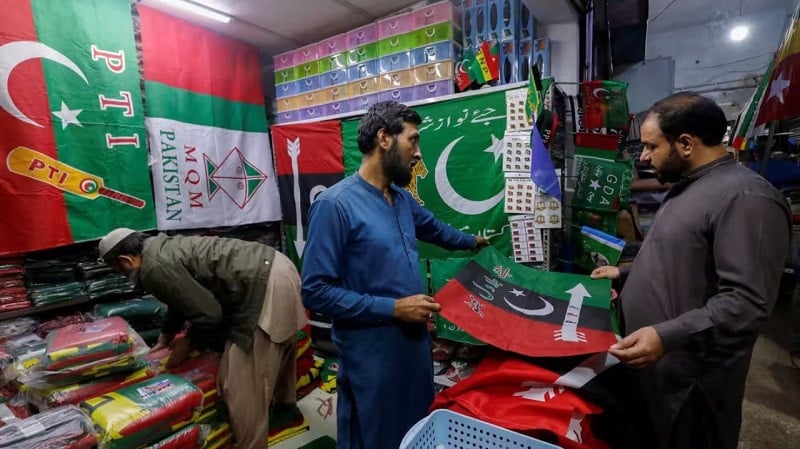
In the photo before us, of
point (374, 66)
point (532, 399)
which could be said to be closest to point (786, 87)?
point (532, 399)

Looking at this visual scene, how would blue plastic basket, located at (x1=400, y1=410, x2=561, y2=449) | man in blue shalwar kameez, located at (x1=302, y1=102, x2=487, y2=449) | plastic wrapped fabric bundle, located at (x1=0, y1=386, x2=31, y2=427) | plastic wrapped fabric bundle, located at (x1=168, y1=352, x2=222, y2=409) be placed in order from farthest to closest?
1. plastic wrapped fabric bundle, located at (x1=168, y1=352, x2=222, y2=409)
2. plastic wrapped fabric bundle, located at (x1=0, y1=386, x2=31, y2=427)
3. man in blue shalwar kameez, located at (x1=302, y1=102, x2=487, y2=449)
4. blue plastic basket, located at (x1=400, y1=410, x2=561, y2=449)

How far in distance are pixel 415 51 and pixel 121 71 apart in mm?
2271

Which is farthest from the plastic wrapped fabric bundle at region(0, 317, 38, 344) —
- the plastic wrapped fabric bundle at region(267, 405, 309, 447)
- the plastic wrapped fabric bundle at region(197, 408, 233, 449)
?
the plastic wrapped fabric bundle at region(267, 405, 309, 447)

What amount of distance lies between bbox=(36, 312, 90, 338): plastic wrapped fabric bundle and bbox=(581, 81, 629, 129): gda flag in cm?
406

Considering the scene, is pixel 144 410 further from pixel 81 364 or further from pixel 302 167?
pixel 302 167

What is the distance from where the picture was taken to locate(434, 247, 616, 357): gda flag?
3.91 ft

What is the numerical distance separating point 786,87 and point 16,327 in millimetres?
4730

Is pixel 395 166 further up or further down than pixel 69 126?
further down

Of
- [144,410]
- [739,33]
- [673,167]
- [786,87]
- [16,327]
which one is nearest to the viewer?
[673,167]

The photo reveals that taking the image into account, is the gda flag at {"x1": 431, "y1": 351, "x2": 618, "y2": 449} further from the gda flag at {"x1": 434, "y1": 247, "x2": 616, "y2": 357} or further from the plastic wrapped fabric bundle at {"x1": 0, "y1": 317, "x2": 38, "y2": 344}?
the plastic wrapped fabric bundle at {"x1": 0, "y1": 317, "x2": 38, "y2": 344}

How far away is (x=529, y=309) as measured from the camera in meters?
1.40

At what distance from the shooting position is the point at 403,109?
5.10 feet

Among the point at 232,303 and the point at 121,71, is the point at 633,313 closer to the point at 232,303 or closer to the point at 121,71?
the point at 232,303

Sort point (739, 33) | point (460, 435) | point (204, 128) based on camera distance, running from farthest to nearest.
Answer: point (739, 33)
point (204, 128)
point (460, 435)
